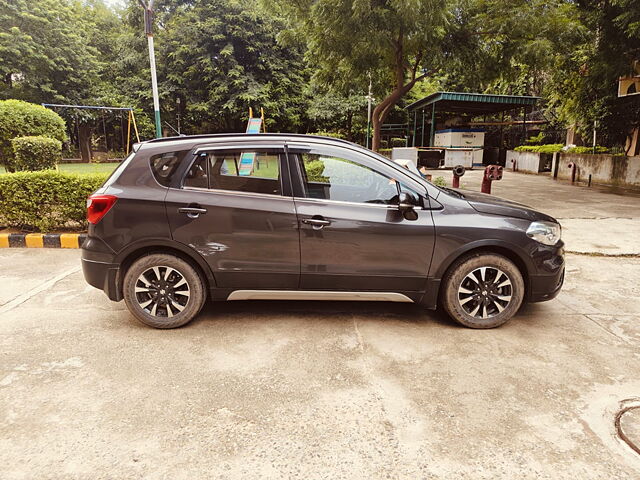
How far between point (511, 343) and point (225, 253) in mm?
2510

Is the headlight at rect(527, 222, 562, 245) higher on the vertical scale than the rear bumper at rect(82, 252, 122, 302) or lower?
higher

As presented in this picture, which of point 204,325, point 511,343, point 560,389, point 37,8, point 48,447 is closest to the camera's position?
point 48,447

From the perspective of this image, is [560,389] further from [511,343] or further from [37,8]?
[37,8]

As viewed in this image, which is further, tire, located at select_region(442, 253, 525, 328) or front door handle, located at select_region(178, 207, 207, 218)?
tire, located at select_region(442, 253, 525, 328)

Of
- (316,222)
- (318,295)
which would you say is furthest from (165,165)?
(318,295)

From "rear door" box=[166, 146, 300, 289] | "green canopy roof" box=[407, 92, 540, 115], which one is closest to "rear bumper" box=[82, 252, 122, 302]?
"rear door" box=[166, 146, 300, 289]

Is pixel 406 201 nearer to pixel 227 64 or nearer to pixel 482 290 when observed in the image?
pixel 482 290

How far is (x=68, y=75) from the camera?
25.3 meters

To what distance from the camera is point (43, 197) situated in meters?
6.66

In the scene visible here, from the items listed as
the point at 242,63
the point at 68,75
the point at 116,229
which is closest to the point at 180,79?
the point at 242,63

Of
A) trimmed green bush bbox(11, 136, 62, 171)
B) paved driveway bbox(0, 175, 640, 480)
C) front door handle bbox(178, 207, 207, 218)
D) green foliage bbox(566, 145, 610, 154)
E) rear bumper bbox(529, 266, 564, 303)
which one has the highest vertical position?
green foliage bbox(566, 145, 610, 154)

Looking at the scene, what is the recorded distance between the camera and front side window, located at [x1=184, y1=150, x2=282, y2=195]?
12.0ft

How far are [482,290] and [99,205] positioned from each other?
11.0 feet

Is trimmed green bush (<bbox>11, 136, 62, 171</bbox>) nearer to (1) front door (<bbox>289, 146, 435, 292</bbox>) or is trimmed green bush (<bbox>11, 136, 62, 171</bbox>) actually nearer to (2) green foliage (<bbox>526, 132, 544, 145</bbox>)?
(1) front door (<bbox>289, 146, 435, 292</bbox>)
